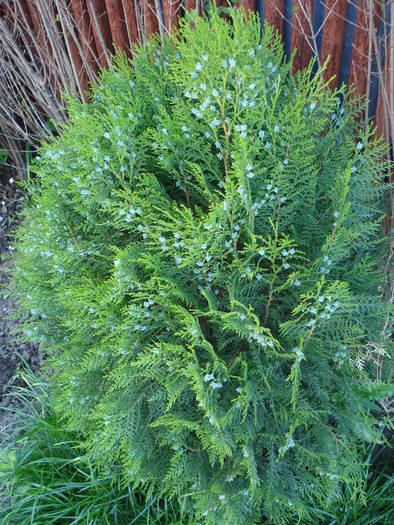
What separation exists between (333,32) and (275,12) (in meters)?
0.33

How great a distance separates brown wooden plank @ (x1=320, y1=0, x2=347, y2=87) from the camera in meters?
2.27

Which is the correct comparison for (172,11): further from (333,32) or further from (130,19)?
(333,32)

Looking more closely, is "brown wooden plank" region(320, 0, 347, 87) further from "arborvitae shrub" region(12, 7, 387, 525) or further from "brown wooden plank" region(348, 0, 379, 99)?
"arborvitae shrub" region(12, 7, 387, 525)

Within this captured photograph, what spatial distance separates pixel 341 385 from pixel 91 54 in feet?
9.24

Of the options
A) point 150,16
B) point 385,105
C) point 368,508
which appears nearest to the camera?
point 385,105

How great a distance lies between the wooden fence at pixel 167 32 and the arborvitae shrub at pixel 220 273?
1.08ft

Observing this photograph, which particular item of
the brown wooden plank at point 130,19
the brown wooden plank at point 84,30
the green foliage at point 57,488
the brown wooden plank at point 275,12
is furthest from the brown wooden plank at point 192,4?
the green foliage at point 57,488

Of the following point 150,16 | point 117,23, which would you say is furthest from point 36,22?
point 150,16

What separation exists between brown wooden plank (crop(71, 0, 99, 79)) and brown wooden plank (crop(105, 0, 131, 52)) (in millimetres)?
→ 193

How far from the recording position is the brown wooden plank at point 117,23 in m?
3.17

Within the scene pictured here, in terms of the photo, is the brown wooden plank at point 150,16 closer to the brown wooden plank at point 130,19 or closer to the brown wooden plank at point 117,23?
the brown wooden plank at point 130,19

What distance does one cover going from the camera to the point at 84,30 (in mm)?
3404

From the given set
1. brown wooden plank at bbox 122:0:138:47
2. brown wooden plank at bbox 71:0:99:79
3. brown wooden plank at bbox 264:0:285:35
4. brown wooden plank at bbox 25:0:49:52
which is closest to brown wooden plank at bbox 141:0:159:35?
brown wooden plank at bbox 122:0:138:47

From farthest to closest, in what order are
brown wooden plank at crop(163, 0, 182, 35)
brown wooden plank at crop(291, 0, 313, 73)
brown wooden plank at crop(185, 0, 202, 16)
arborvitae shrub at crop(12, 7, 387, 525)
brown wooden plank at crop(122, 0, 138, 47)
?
brown wooden plank at crop(122, 0, 138, 47) → brown wooden plank at crop(163, 0, 182, 35) → brown wooden plank at crop(185, 0, 202, 16) → brown wooden plank at crop(291, 0, 313, 73) → arborvitae shrub at crop(12, 7, 387, 525)
